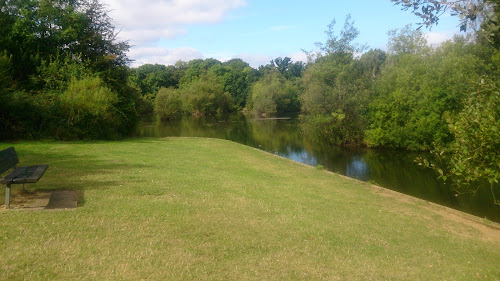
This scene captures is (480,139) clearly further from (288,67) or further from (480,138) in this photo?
(288,67)

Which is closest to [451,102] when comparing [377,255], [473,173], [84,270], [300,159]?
[300,159]

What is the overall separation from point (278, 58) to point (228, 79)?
154 feet

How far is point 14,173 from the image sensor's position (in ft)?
24.4

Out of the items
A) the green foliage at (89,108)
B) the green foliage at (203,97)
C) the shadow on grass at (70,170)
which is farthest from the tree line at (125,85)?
the green foliage at (203,97)

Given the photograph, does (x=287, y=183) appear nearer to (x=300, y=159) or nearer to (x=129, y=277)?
(x=129, y=277)

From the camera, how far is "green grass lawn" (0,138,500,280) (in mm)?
4918

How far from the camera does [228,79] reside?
109188 mm

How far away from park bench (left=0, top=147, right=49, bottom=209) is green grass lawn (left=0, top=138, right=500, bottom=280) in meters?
0.57

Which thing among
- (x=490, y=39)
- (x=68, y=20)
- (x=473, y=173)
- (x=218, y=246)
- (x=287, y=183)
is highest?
(x=68, y=20)

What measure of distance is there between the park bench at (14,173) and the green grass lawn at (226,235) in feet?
1.86

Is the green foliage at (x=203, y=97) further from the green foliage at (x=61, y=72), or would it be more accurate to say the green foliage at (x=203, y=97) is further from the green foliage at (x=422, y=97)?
the green foliage at (x=422, y=97)

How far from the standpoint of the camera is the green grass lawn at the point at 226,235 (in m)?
4.92

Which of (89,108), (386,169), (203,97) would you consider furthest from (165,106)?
(386,169)

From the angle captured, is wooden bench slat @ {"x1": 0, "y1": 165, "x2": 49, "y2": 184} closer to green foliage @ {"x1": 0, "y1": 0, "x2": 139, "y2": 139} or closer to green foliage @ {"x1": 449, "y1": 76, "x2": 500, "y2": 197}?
green foliage @ {"x1": 449, "y1": 76, "x2": 500, "y2": 197}
